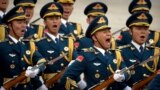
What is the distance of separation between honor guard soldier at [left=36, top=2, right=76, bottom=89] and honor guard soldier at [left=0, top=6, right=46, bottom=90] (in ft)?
1.36

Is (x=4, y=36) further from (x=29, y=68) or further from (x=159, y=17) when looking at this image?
(x=159, y=17)

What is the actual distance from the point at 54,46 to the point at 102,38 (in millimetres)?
1151

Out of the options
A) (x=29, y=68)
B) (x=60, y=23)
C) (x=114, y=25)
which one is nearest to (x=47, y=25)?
(x=60, y=23)

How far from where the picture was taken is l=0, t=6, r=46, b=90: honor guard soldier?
10812 millimetres

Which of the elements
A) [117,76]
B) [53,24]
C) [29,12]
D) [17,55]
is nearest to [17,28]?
[17,55]

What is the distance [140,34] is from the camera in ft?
36.1

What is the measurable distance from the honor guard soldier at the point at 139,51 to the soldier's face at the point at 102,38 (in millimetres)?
552

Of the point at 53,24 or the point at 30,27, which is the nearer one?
A: the point at 53,24

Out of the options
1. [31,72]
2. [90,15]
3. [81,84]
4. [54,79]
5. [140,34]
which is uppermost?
[90,15]

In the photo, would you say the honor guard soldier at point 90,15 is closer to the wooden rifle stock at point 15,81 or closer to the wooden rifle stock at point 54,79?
the wooden rifle stock at point 54,79

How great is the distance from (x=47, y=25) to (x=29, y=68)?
1.05 metres

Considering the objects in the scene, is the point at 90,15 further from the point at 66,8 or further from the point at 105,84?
the point at 105,84

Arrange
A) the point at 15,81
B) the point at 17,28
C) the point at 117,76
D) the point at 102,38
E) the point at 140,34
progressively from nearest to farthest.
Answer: the point at 117,76 → the point at 102,38 → the point at 15,81 → the point at 17,28 → the point at 140,34

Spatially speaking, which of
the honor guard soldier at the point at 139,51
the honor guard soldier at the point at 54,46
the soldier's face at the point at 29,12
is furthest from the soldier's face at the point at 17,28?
the honor guard soldier at the point at 139,51
